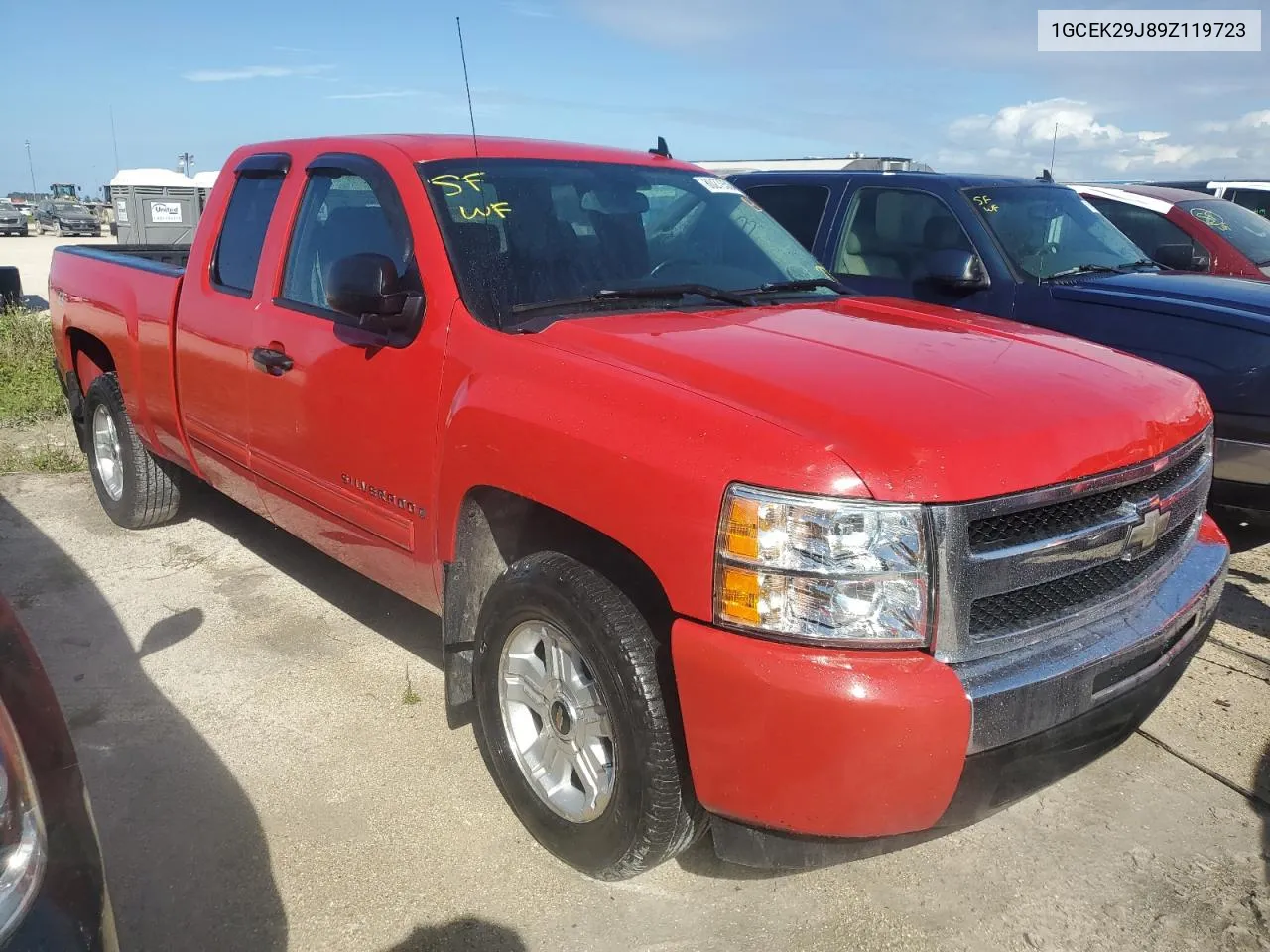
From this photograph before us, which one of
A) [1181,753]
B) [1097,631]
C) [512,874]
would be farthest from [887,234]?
[512,874]

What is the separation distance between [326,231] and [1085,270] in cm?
391

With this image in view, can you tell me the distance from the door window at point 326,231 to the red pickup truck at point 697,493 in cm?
1

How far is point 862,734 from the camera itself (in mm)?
2029

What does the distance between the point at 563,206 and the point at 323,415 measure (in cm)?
104

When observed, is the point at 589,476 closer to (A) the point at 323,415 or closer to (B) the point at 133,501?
(A) the point at 323,415

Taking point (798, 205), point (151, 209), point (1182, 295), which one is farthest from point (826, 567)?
point (151, 209)

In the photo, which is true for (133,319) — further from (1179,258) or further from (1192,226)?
(1192,226)

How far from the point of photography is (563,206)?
3379 millimetres

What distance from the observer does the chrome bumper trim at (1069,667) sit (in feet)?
6.92

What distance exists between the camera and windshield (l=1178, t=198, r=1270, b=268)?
8.02m

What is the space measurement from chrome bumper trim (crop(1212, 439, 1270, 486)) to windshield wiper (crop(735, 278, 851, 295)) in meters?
1.87

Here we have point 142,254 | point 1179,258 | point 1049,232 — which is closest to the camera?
point 1049,232

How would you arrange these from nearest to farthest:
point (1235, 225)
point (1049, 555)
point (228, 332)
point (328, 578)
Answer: point (1049, 555) → point (228, 332) → point (328, 578) → point (1235, 225)

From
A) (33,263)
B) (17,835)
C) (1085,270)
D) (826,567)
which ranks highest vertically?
(33,263)
